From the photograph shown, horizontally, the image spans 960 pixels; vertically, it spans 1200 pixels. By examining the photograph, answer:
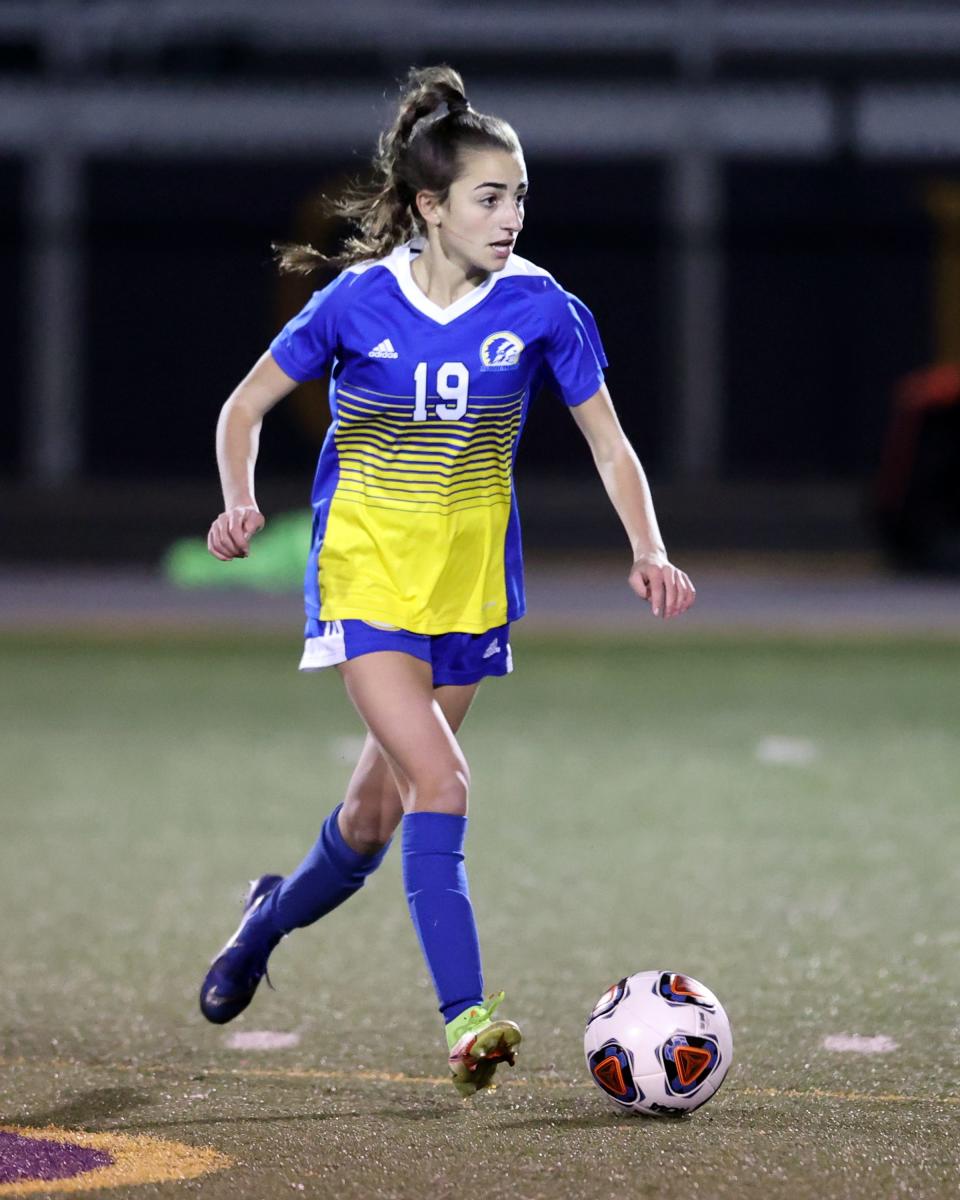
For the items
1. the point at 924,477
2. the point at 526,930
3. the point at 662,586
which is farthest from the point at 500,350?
the point at 924,477

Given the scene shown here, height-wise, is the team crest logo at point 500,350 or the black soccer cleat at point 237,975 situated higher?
the team crest logo at point 500,350

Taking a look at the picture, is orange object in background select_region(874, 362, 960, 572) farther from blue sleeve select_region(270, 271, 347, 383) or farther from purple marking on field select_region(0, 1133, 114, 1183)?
purple marking on field select_region(0, 1133, 114, 1183)

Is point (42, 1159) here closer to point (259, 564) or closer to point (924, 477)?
point (259, 564)

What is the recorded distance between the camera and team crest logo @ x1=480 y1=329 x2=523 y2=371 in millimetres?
4449

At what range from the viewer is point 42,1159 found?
389 centimetres

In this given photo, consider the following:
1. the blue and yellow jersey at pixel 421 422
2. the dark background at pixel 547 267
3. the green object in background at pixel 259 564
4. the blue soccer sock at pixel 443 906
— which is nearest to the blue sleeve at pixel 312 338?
the blue and yellow jersey at pixel 421 422

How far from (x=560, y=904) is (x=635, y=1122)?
7.25 feet

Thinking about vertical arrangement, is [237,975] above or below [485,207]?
below

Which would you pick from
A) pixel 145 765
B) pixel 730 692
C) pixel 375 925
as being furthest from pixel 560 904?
pixel 730 692

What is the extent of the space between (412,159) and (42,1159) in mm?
2132

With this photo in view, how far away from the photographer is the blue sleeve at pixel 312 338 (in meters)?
4.49

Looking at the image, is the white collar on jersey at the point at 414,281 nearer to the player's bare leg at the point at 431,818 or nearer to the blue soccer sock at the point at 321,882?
the player's bare leg at the point at 431,818

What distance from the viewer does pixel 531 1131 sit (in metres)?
4.09

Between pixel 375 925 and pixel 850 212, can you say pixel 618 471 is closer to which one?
pixel 375 925
